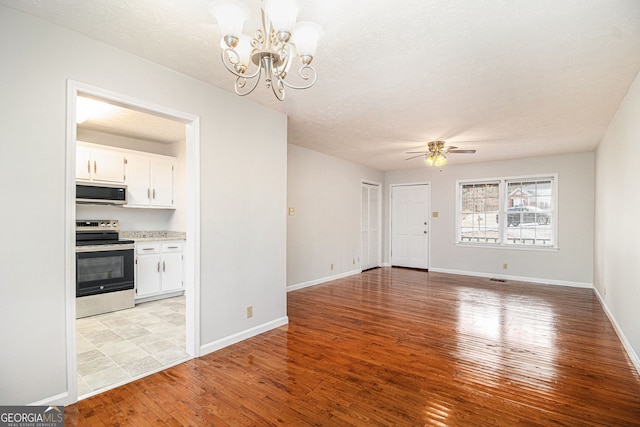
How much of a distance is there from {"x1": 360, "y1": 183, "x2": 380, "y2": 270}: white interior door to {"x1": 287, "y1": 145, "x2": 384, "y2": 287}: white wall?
0.33 m

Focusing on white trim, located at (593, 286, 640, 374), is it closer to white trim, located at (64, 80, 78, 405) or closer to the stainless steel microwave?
white trim, located at (64, 80, 78, 405)

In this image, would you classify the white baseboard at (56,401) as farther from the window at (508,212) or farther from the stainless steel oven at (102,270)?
the window at (508,212)

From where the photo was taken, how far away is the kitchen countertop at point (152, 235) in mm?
4680

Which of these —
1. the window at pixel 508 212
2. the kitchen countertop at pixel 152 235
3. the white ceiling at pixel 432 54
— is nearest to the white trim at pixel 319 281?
the kitchen countertop at pixel 152 235

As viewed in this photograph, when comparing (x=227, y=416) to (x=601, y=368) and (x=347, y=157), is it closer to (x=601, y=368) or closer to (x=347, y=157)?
(x=601, y=368)

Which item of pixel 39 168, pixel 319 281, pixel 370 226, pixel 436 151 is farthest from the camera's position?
pixel 370 226

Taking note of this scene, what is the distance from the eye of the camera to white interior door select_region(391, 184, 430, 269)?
748cm

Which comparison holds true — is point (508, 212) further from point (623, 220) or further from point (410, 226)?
point (623, 220)

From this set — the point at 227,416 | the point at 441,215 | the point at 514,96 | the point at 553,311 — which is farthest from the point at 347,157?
the point at 227,416

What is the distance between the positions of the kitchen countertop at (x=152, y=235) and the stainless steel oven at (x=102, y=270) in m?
0.30

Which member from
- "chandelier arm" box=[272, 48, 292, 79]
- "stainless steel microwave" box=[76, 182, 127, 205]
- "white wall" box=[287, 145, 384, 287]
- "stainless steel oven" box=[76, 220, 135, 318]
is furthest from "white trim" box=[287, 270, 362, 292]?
"chandelier arm" box=[272, 48, 292, 79]

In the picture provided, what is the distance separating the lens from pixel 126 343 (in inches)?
122

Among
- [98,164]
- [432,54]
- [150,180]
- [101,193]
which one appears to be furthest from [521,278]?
[98,164]

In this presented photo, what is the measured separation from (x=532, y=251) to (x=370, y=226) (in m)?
3.38
